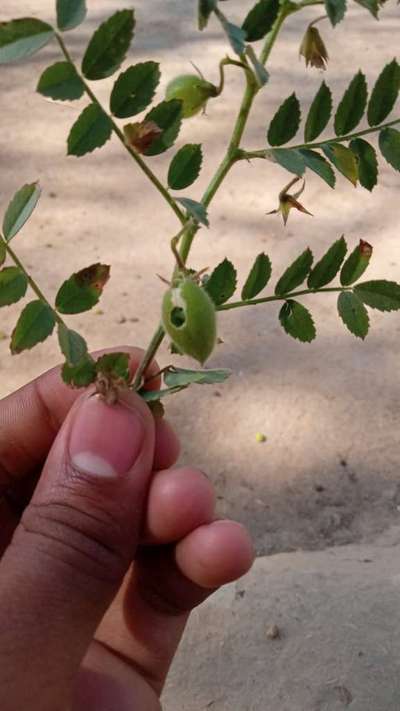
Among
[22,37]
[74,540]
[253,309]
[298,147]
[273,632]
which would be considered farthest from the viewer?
[253,309]

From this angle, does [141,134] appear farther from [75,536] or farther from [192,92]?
[75,536]

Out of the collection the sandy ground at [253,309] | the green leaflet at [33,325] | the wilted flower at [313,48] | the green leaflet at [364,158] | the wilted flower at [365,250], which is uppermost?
the wilted flower at [313,48]

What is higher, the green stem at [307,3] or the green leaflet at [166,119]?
the green stem at [307,3]

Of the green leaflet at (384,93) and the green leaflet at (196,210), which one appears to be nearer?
the green leaflet at (196,210)

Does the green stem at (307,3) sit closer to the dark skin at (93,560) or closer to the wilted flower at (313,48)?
→ the wilted flower at (313,48)

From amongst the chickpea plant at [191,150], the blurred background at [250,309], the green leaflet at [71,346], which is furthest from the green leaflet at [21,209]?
the blurred background at [250,309]

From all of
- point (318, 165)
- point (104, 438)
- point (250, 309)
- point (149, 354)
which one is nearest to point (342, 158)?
point (318, 165)

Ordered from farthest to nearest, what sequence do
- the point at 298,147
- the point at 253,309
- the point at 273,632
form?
the point at 253,309 < the point at 273,632 < the point at 298,147
